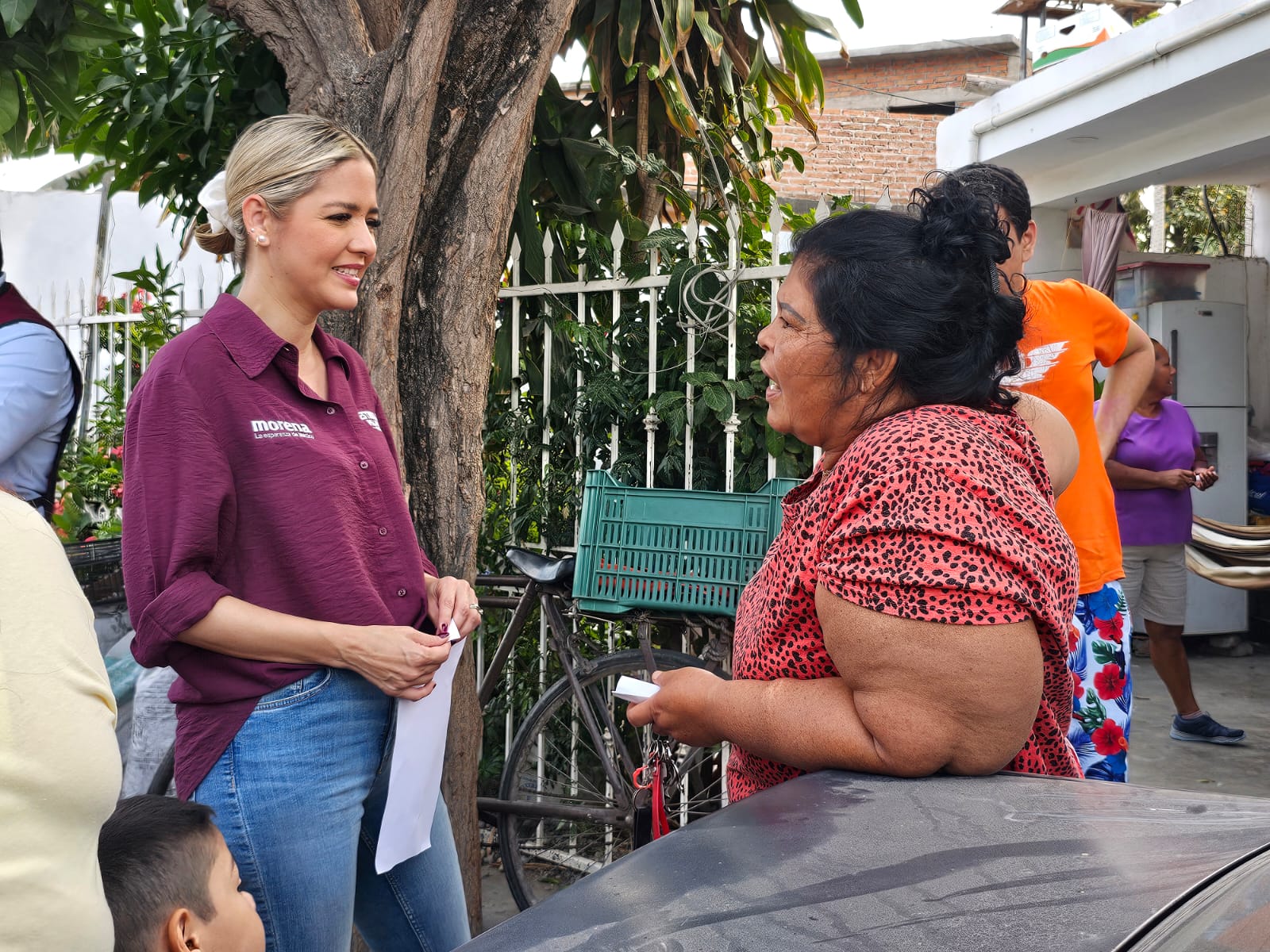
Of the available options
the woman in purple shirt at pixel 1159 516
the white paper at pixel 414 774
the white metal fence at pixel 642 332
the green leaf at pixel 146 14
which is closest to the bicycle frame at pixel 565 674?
the white metal fence at pixel 642 332

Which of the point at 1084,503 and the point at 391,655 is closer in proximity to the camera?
the point at 391,655

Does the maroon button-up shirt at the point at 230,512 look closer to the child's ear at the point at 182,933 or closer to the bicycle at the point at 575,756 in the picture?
the child's ear at the point at 182,933

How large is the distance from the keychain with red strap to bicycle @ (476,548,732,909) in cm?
3

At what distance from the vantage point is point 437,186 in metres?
2.77

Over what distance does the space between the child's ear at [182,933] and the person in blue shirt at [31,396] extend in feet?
4.41

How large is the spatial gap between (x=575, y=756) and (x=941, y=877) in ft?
9.14

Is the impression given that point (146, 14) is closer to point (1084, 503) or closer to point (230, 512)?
point (230, 512)

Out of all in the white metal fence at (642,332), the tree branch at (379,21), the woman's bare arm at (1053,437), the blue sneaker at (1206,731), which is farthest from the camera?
the blue sneaker at (1206,731)

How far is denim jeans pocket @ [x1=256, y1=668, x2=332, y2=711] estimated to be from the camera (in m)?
1.75

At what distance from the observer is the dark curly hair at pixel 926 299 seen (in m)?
1.44

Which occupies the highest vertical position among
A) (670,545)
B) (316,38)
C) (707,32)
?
(707,32)

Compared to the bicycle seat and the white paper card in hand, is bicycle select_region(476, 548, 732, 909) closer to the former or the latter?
the bicycle seat

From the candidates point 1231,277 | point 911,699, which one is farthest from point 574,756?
point 1231,277

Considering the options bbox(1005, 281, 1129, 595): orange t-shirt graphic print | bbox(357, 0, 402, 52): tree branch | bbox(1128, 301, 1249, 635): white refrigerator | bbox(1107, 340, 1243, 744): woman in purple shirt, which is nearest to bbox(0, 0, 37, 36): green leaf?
bbox(357, 0, 402, 52): tree branch
